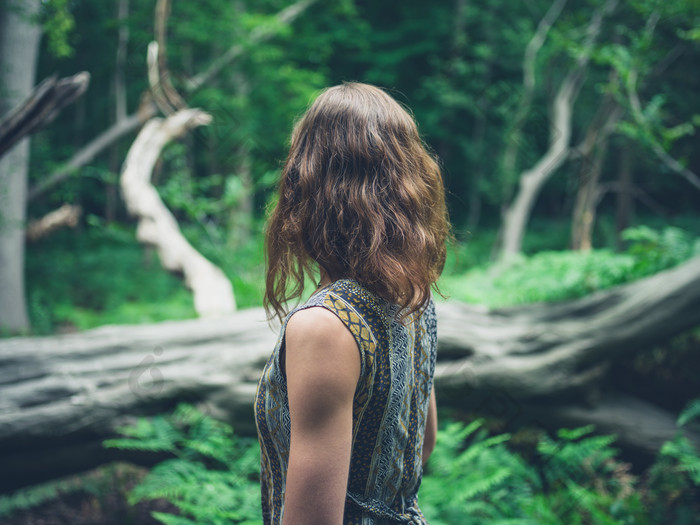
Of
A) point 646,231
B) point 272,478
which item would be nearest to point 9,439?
point 272,478

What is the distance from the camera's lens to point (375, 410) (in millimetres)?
1108

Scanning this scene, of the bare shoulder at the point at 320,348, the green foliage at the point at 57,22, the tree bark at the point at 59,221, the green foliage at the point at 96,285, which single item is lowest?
the green foliage at the point at 96,285

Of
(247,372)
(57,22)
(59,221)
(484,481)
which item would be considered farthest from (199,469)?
(57,22)

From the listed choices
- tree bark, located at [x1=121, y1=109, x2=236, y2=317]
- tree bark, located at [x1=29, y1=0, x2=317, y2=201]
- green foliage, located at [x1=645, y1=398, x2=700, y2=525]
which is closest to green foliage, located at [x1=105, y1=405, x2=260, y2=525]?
tree bark, located at [x1=121, y1=109, x2=236, y2=317]

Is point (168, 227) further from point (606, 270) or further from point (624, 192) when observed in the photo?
point (624, 192)

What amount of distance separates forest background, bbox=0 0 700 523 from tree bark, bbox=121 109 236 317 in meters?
0.67

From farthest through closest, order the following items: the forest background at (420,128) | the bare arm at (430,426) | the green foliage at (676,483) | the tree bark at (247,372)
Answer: the forest background at (420,128) < the tree bark at (247,372) < the green foliage at (676,483) < the bare arm at (430,426)

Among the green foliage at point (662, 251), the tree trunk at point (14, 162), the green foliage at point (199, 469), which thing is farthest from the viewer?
the tree trunk at point (14, 162)

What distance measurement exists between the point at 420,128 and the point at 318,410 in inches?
231

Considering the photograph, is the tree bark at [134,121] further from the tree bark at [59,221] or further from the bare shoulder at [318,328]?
the bare shoulder at [318,328]

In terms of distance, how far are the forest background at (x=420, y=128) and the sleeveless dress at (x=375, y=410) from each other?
43 centimetres

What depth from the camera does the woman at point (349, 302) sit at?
0.96 metres

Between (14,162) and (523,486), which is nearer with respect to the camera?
(523,486)

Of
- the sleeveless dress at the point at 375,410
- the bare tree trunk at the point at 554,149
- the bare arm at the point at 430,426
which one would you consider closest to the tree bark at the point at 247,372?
the bare arm at the point at 430,426
